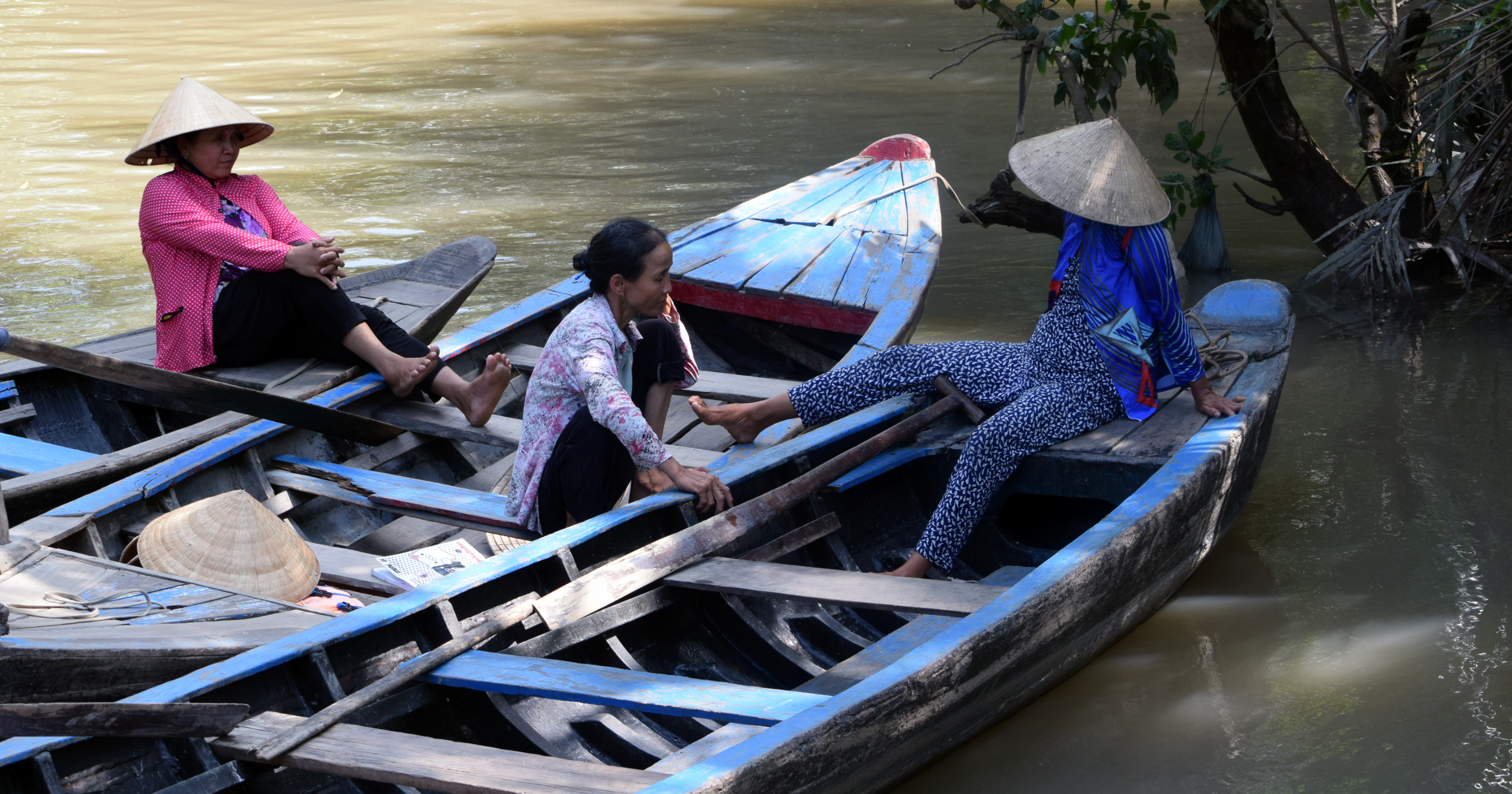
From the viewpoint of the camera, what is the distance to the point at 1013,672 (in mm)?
2654

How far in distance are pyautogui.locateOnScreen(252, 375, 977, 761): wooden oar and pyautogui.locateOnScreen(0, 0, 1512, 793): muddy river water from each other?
69 centimetres

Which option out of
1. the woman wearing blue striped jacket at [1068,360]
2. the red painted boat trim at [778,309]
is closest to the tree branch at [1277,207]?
the red painted boat trim at [778,309]

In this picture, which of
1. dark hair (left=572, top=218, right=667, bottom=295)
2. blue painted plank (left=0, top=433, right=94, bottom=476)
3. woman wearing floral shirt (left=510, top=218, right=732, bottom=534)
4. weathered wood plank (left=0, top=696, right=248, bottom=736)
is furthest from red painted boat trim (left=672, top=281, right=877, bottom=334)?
weathered wood plank (left=0, top=696, right=248, bottom=736)

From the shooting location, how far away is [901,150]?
519cm

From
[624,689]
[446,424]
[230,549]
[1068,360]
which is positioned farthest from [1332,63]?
[230,549]

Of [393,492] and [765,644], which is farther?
[393,492]

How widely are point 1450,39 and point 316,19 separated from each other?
13.3 m

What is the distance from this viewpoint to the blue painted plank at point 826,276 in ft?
14.1

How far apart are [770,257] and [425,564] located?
79.4 inches

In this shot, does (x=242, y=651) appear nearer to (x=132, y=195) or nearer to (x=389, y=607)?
(x=389, y=607)

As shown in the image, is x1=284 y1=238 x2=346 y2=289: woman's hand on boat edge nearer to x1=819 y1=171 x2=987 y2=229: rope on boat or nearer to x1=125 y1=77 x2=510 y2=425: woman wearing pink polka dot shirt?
x1=125 y1=77 x2=510 y2=425: woman wearing pink polka dot shirt

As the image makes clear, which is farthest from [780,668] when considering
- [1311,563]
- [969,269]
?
[969,269]

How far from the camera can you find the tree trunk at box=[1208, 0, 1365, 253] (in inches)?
220

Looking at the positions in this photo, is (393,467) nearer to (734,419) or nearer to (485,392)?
(485,392)
